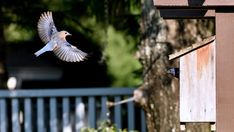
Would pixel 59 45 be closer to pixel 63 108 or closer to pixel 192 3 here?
pixel 192 3

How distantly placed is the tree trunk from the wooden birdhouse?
176cm

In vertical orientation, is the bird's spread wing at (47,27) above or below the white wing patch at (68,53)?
above

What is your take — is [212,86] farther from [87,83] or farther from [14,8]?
[87,83]

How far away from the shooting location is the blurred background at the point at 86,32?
7.36 m

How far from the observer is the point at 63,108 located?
283 inches

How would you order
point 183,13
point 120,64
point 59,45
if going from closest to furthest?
point 59,45, point 183,13, point 120,64

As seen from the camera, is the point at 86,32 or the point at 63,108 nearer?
the point at 63,108

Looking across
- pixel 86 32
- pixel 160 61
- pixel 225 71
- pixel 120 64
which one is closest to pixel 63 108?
pixel 86 32

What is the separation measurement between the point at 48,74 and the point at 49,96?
5702 millimetres

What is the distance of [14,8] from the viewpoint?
26.0ft

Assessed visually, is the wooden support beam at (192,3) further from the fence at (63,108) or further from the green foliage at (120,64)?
the green foliage at (120,64)

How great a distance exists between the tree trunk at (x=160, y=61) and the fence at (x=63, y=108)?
1259 mm

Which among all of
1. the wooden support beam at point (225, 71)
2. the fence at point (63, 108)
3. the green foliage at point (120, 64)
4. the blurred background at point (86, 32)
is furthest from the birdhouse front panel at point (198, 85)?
the green foliage at point (120, 64)

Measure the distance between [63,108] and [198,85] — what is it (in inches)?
138
